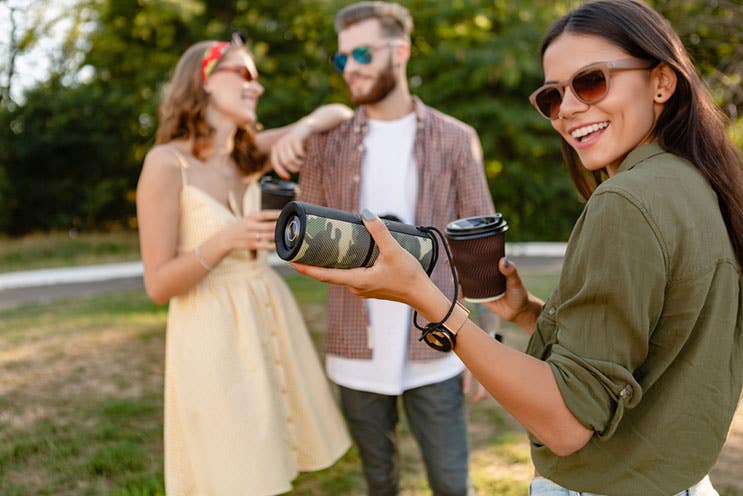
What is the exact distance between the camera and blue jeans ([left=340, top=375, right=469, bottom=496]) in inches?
123

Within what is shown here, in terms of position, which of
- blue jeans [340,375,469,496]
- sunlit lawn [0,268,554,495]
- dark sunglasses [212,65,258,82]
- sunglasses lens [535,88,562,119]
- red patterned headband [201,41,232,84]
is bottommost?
Result: sunlit lawn [0,268,554,495]

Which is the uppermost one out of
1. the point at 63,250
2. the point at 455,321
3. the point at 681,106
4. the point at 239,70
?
the point at 239,70

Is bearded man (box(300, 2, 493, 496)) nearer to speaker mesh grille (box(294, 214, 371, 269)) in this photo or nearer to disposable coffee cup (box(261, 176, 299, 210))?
disposable coffee cup (box(261, 176, 299, 210))

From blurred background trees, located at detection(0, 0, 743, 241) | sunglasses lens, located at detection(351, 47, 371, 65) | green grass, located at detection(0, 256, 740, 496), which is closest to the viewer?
sunglasses lens, located at detection(351, 47, 371, 65)

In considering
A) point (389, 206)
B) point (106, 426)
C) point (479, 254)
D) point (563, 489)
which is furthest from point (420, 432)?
point (106, 426)

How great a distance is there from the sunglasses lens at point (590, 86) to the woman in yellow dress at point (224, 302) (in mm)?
1386

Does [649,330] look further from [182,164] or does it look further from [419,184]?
[182,164]

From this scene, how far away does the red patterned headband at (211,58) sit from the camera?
315 centimetres

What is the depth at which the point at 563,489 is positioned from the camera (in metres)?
1.62

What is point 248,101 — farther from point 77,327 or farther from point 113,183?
point 113,183

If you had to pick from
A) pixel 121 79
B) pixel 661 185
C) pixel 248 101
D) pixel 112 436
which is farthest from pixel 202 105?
pixel 121 79

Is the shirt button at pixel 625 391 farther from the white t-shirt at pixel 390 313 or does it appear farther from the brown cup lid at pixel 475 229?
the white t-shirt at pixel 390 313

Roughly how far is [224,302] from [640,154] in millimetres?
1957

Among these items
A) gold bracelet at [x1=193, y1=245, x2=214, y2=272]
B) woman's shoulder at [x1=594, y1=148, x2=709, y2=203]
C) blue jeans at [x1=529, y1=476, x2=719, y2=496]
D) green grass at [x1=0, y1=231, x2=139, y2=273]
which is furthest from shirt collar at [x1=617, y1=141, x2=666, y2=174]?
green grass at [x1=0, y1=231, x2=139, y2=273]
